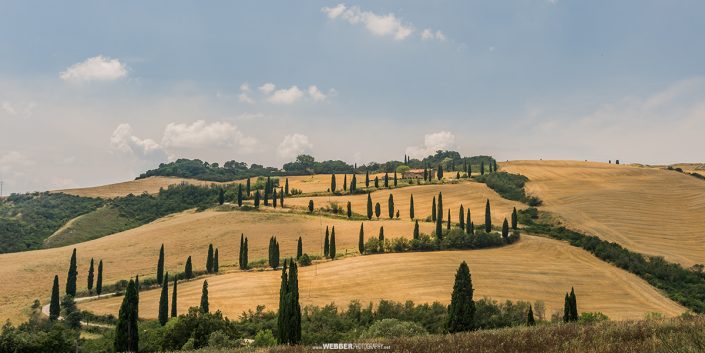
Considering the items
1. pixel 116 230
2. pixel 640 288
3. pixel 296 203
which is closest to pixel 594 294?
pixel 640 288

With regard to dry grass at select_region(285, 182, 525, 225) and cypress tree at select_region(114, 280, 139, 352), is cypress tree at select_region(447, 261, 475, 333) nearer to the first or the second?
cypress tree at select_region(114, 280, 139, 352)

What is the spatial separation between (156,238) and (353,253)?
47.6 meters

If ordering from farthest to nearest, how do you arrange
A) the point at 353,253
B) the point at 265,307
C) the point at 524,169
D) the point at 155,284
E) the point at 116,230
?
1. the point at 524,169
2. the point at 116,230
3. the point at 353,253
4. the point at 155,284
5. the point at 265,307

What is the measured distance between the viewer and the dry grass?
118 meters

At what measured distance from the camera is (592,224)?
340 feet

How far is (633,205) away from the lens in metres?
114

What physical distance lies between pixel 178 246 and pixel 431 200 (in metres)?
62.8

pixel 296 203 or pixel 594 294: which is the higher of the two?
pixel 296 203

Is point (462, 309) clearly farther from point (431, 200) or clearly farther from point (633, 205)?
point (633, 205)

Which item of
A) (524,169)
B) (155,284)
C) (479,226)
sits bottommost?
(155,284)

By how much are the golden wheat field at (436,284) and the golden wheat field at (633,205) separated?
18704 millimetres

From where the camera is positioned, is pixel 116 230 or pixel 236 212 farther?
pixel 116 230

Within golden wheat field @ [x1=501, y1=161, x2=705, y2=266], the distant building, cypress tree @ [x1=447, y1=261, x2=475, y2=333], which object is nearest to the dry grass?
golden wheat field @ [x1=501, y1=161, x2=705, y2=266]

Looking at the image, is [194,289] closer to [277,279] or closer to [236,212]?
[277,279]
